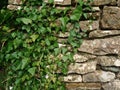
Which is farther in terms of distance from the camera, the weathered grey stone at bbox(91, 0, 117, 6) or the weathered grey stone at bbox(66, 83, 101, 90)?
the weathered grey stone at bbox(66, 83, 101, 90)

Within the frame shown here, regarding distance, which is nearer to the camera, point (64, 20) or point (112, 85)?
point (64, 20)

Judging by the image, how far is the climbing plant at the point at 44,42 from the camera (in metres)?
2.73

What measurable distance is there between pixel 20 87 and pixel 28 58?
33 cm

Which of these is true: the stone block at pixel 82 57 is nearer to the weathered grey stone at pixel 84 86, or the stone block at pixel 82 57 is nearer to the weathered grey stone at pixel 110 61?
the weathered grey stone at pixel 110 61

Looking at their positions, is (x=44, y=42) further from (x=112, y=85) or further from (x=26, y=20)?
(x=112, y=85)

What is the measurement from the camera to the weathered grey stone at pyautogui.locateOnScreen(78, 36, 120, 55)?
2732mm

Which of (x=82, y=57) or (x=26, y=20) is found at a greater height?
(x=26, y=20)

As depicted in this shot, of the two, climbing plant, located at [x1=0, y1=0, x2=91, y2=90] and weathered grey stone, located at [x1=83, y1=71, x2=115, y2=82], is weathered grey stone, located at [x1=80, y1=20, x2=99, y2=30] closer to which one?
climbing plant, located at [x1=0, y1=0, x2=91, y2=90]

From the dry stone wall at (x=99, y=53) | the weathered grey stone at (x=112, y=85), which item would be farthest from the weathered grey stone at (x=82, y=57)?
the weathered grey stone at (x=112, y=85)

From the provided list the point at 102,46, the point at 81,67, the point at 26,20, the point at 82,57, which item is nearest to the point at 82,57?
the point at 82,57

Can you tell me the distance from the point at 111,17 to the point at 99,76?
1.98 ft

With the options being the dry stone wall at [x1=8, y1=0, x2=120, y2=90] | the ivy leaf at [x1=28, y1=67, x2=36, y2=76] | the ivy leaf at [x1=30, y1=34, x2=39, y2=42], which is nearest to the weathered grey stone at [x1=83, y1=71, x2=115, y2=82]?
the dry stone wall at [x1=8, y1=0, x2=120, y2=90]

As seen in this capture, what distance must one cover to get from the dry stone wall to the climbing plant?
2.8 inches

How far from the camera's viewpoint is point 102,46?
273 cm
